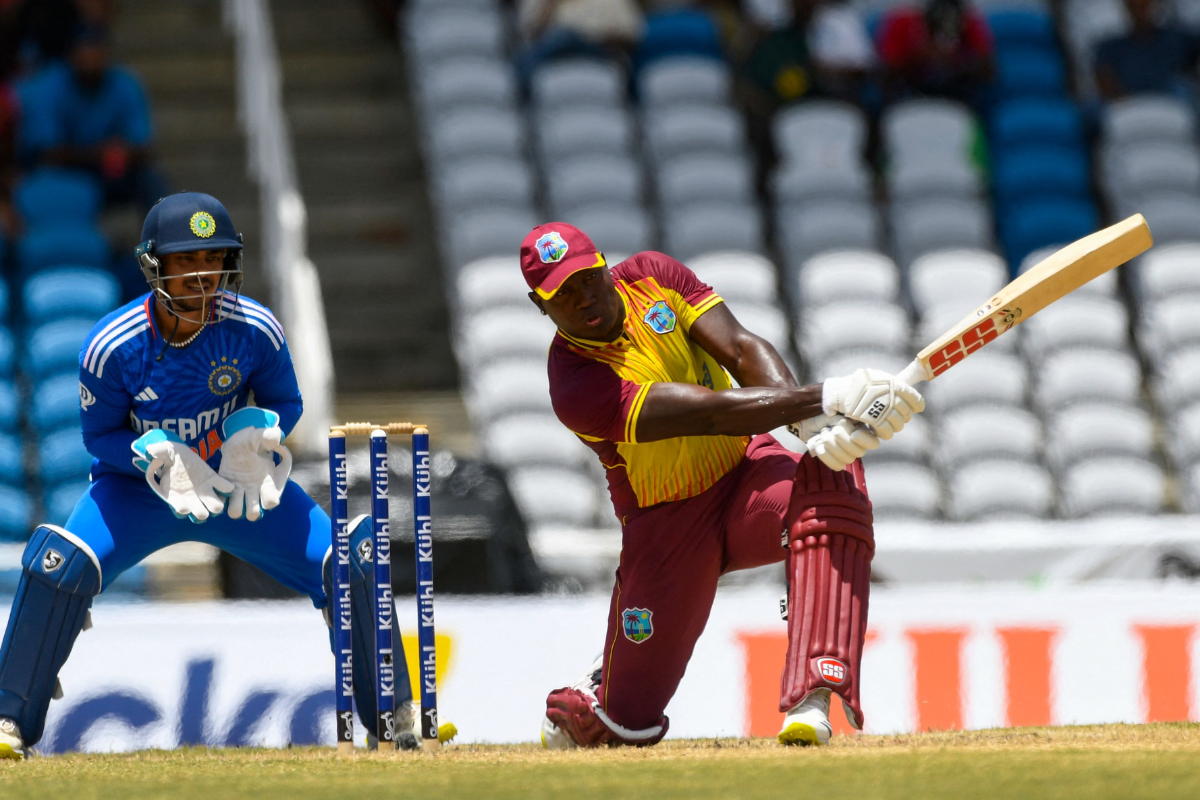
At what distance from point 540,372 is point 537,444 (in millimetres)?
530

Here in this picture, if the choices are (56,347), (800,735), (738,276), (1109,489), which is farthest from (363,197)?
(800,735)

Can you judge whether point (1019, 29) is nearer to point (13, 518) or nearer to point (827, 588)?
point (13, 518)

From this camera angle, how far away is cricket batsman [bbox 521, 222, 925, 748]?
4059mm

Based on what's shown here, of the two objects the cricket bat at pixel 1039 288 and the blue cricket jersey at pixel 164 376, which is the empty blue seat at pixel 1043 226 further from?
the blue cricket jersey at pixel 164 376

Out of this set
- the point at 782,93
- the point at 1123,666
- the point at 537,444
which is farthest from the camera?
the point at 782,93

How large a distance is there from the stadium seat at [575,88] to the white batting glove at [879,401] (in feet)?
22.1

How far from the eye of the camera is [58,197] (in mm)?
9141

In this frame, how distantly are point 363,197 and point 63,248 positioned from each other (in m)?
2.24

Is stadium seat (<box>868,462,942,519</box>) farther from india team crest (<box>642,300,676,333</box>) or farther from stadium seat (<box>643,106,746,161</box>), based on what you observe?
india team crest (<box>642,300,676,333</box>)

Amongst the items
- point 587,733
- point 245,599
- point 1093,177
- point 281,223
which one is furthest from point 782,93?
point 587,733

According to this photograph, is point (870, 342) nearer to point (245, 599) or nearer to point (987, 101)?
point (987, 101)

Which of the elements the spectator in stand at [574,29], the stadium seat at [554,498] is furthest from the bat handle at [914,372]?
the spectator in stand at [574,29]

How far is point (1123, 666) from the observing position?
18.8ft

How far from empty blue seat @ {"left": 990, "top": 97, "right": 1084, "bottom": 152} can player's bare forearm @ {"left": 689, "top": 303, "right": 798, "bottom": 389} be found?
255 inches
